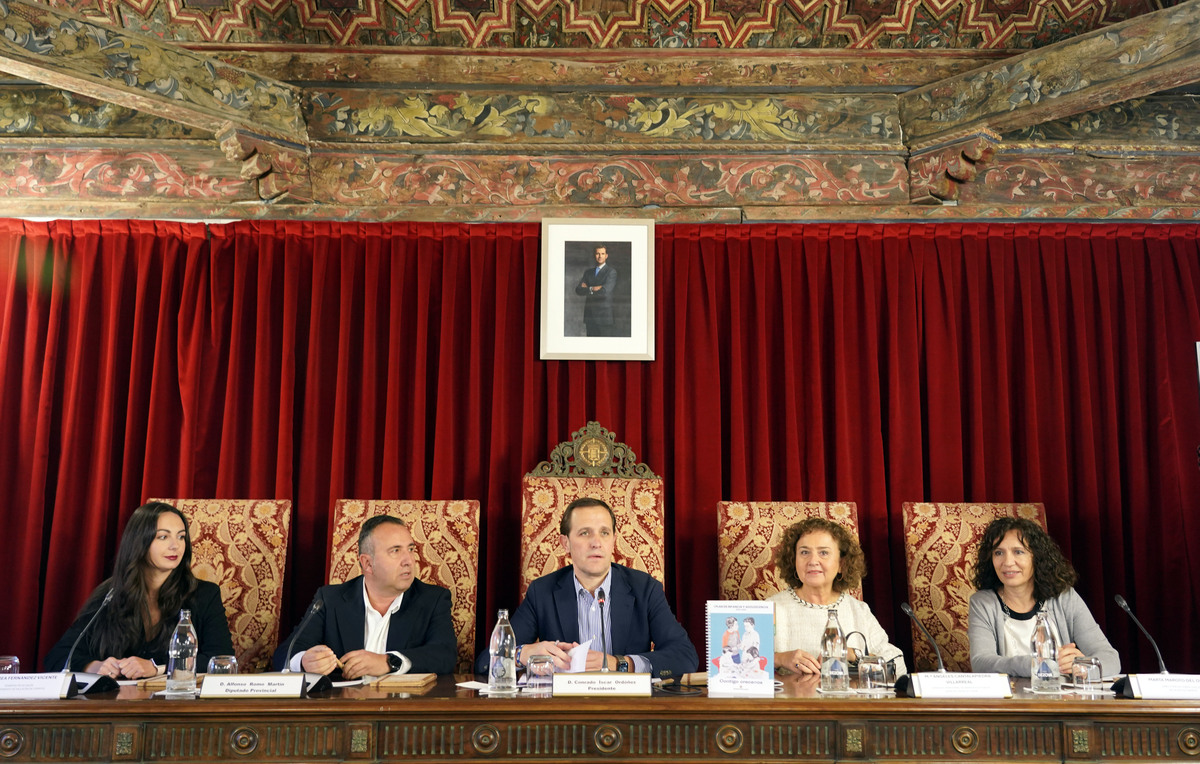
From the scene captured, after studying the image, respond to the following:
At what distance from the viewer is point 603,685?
8.07 feet

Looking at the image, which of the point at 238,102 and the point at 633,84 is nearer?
the point at 238,102

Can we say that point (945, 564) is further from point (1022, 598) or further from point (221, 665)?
point (221, 665)

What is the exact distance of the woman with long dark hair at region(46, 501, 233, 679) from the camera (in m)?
3.17

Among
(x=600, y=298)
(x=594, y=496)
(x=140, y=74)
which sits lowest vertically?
(x=594, y=496)

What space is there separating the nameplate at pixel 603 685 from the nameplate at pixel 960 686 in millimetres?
698

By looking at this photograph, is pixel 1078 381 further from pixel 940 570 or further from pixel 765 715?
pixel 765 715

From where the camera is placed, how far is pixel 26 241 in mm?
4395

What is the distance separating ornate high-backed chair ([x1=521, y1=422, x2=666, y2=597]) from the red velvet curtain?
215 millimetres

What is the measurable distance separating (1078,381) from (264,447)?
3583mm

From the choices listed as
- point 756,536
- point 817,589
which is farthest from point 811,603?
point 756,536

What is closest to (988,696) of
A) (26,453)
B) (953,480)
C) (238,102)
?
(953,480)

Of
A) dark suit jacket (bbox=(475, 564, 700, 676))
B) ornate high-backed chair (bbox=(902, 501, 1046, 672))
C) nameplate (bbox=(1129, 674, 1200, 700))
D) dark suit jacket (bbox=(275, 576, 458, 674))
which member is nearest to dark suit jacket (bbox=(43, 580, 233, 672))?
dark suit jacket (bbox=(275, 576, 458, 674))

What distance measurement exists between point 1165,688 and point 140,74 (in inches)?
154

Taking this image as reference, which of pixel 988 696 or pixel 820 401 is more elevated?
pixel 820 401
